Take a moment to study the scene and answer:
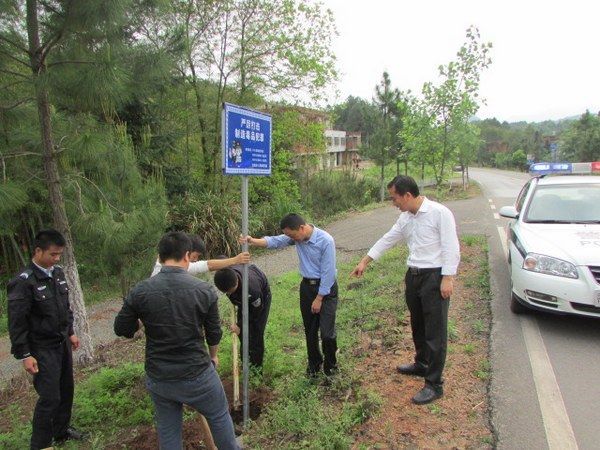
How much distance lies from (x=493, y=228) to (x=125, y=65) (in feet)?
30.9

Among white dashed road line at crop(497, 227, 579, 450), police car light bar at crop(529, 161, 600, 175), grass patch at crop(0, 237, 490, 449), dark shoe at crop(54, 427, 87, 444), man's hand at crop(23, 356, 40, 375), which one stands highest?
police car light bar at crop(529, 161, 600, 175)

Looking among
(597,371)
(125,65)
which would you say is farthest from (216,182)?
(597,371)

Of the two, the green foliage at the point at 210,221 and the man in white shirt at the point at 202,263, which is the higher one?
the man in white shirt at the point at 202,263

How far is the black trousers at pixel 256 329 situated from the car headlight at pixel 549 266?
109 inches

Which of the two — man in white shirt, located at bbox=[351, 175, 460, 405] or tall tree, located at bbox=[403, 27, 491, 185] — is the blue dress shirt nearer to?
man in white shirt, located at bbox=[351, 175, 460, 405]

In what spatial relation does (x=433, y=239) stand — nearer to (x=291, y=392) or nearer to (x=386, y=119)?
(x=291, y=392)

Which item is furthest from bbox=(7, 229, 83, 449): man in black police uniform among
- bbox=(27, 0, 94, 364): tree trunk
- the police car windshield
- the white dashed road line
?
the police car windshield

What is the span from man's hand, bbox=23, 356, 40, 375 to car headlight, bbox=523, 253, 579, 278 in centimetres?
459

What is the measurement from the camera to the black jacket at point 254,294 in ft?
12.8

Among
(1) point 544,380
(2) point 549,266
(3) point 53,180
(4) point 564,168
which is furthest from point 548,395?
(4) point 564,168

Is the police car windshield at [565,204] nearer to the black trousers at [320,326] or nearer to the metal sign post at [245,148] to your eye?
the black trousers at [320,326]

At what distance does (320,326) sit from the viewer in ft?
12.6

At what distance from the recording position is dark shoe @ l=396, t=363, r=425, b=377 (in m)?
3.74

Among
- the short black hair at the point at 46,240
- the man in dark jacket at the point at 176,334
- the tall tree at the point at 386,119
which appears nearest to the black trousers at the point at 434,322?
the man in dark jacket at the point at 176,334
